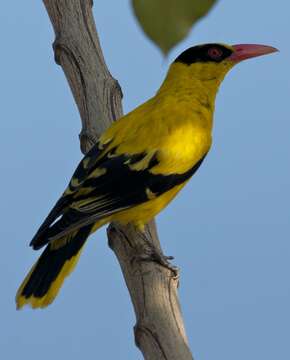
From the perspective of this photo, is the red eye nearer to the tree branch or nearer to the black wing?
the tree branch

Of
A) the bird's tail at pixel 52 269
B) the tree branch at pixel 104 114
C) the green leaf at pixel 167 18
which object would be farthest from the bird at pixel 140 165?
the green leaf at pixel 167 18

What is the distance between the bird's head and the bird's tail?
4.74 ft

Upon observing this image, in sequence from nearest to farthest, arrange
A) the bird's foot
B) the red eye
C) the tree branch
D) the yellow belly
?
the tree branch → the bird's foot → the yellow belly → the red eye

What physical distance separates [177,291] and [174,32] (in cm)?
294

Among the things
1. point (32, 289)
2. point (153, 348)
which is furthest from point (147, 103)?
point (153, 348)

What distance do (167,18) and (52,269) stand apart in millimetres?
2916

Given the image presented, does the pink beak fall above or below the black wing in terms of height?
above

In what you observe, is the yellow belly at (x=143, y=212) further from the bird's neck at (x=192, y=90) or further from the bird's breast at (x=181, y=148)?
the bird's neck at (x=192, y=90)

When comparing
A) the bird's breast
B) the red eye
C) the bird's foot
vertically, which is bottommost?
the bird's foot

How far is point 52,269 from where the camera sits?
3221mm

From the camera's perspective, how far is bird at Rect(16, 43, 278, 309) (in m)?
3.19

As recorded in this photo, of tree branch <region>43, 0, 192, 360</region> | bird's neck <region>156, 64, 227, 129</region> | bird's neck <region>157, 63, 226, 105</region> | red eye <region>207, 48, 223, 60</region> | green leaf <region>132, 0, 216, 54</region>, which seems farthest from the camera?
red eye <region>207, 48, 223, 60</region>

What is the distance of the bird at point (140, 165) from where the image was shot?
3191 millimetres

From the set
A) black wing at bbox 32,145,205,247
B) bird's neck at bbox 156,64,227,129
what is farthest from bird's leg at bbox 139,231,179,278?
bird's neck at bbox 156,64,227,129
